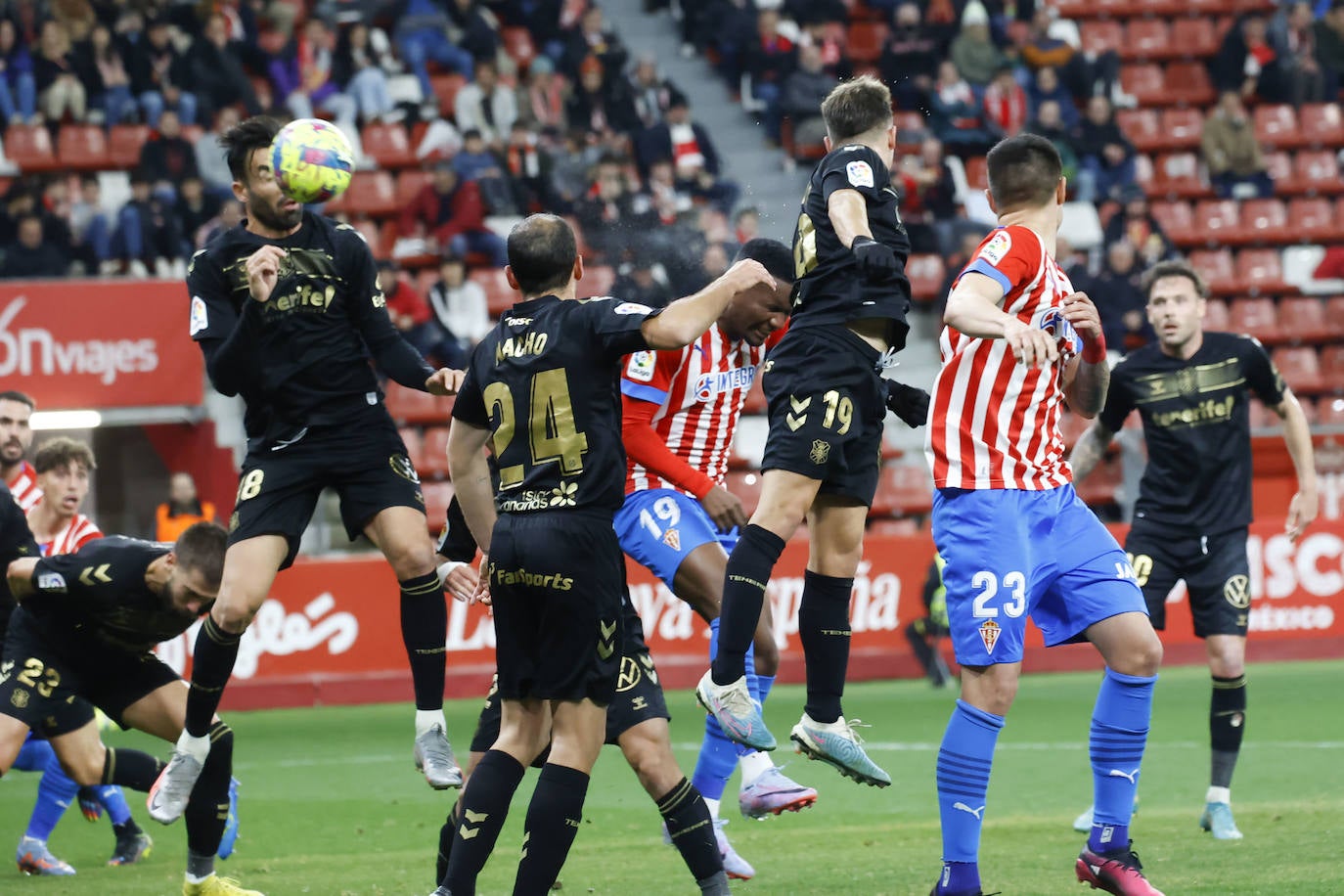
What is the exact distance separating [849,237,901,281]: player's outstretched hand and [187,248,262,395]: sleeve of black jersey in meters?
2.33

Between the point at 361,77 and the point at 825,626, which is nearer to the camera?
the point at 825,626

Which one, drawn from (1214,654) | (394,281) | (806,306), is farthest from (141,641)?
(394,281)

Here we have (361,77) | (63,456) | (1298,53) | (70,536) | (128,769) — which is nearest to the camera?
(128,769)

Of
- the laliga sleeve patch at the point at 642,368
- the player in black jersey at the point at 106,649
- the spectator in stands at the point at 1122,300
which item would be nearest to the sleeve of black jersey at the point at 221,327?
the player in black jersey at the point at 106,649

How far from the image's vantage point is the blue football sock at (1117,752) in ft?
21.2

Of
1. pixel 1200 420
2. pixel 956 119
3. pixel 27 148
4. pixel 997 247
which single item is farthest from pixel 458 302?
pixel 997 247

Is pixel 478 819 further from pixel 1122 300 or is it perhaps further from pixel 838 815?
pixel 1122 300

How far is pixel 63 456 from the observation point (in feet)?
31.1

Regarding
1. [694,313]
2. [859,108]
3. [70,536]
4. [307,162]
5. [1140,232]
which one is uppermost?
[859,108]

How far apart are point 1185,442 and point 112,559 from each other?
17.6ft

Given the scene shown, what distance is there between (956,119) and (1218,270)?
11.9 feet

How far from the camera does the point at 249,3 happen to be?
808 inches

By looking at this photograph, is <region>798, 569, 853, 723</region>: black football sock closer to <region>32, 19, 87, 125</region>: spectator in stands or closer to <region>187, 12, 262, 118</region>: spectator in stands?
<region>187, 12, 262, 118</region>: spectator in stands

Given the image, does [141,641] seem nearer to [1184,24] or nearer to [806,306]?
[806,306]
